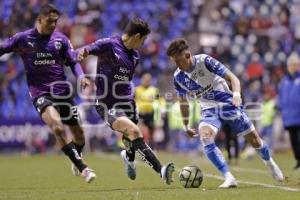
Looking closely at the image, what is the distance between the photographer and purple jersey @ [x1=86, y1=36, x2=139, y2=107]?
10.9 meters

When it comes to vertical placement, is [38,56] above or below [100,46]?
below

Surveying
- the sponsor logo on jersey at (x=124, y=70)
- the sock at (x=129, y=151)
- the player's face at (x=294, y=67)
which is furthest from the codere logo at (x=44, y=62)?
the player's face at (x=294, y=67)

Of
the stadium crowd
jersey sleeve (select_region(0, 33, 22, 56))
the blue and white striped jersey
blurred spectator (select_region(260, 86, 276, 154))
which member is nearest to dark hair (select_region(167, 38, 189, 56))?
the blue and white striped jersey

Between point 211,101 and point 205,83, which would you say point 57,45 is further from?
point 211,101

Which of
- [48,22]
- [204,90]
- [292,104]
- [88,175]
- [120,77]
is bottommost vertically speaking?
[292,104]

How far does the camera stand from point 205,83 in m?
10.8

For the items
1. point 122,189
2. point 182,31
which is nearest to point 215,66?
point 122,189

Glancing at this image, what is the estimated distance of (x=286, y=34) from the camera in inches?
1215

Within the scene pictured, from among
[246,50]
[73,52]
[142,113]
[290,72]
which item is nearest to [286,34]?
[246,50]

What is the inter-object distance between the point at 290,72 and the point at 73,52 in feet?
24.3

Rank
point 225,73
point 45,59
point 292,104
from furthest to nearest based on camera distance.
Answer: point 292,104 → point 45,59 → point 225,73

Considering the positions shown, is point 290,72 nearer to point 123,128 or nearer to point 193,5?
point 123,128

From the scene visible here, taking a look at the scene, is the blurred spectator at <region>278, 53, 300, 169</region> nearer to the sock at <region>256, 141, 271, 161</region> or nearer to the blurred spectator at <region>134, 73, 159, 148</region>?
the blurred spectator at <region>134, 73, 159, 148</region>

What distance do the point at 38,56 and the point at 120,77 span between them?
1384mm
